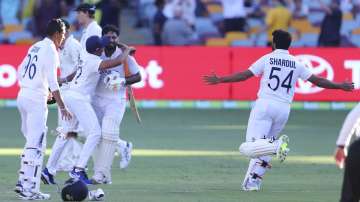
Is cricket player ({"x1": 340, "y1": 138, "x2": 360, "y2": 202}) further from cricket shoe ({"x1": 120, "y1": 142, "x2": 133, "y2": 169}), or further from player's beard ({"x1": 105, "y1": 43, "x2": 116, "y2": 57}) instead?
cricket shoe ({"x1": 120, "y1": 142, "x2": 133, "y2": 169})

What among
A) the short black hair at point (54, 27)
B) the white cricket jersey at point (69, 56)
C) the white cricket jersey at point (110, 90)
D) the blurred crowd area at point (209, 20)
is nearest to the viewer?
the short black hair at point (54, 27)

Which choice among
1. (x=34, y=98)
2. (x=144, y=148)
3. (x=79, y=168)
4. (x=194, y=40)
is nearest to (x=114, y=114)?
(x=79, y=168)

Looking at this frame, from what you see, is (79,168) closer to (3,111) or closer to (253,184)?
(253,184)

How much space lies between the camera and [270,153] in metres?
14.2

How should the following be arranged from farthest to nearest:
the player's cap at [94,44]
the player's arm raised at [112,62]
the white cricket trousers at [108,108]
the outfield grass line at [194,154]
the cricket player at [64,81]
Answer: the outfield grass line at [194,154]
the cricket player at [64,81]
the white cricket trousers at [108,108]
the player's cap at [94,44]
the player's arm raised at [112,62]

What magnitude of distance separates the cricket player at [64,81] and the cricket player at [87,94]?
0.41 m

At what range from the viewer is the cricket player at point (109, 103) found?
1521 cm

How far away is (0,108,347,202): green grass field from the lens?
14289 millimetres

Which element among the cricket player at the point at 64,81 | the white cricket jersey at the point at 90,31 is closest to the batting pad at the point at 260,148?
the cricket player at the point at 64,81

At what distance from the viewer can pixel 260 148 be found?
14.2 meters

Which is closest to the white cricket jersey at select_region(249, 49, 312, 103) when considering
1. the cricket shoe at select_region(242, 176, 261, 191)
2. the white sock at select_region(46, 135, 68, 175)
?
the cricket shoe at select_region(242, 176, 261, 191)

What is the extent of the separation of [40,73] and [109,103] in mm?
2013

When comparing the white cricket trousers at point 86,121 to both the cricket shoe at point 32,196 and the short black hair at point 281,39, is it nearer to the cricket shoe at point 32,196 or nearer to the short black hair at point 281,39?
the cricket shoe at point 32,196

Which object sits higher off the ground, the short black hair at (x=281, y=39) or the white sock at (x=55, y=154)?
the short black hair at (x=281, y=39)
